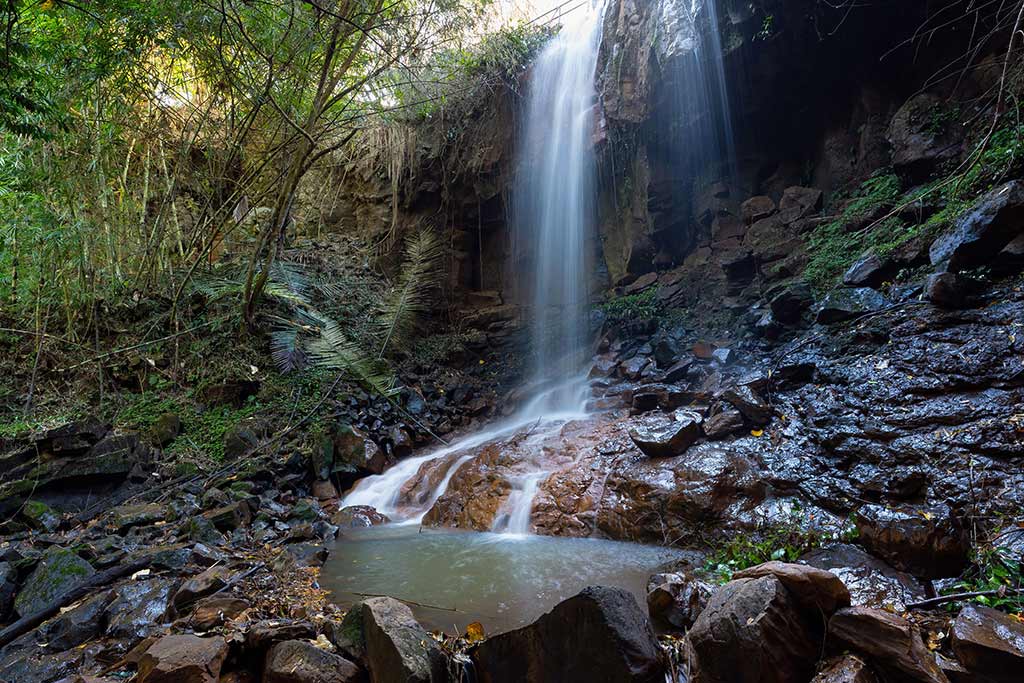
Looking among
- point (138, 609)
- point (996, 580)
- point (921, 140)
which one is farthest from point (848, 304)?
point (138, 609)

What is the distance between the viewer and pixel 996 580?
2199 millimetres

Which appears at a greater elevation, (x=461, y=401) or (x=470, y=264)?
(x=470, y=264)

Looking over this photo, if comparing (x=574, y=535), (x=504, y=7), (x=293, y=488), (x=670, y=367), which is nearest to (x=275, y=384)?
(x=293, y=488)

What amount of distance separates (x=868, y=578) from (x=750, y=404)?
1.95 m

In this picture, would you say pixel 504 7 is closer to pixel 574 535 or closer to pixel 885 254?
pixel 885 254

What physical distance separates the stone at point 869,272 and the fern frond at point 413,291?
618cm

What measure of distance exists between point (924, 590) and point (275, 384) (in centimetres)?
721

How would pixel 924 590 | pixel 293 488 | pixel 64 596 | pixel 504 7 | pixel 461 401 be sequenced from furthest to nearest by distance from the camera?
1. pixel 504 7
2. pixel 461 401
3. pixel 293 488
4. pixel 64 596
5. pixel 924 590

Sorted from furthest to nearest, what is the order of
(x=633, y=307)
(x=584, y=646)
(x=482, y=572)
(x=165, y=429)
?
(x=633, y=307)
(x=165, y=429)
(x=482, y=572)
(x=584, y=646)

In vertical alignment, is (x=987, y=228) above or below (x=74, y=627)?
above

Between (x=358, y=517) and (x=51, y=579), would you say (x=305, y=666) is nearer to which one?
(x=51, y=579)

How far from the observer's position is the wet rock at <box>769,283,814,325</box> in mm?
6086

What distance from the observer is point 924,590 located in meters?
2.47

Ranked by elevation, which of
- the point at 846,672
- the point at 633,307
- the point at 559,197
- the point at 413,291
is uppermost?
the point at 559,197
